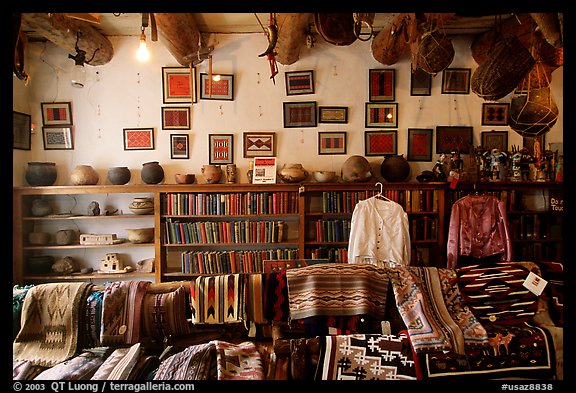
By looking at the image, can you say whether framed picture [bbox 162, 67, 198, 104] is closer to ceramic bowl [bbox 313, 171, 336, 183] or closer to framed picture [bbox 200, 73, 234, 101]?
framed picture [bbox 200, 73, 234, 101]

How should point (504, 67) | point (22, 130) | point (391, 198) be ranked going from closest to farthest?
1. point (504, 67)
2. point (391, 198)
3. point (22, 130)

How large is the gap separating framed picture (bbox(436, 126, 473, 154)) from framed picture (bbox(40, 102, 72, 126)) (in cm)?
469

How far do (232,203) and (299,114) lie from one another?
1413mm

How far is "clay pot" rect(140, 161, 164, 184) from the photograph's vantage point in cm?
393

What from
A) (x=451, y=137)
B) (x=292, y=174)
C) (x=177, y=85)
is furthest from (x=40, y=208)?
(x=451, y=137)

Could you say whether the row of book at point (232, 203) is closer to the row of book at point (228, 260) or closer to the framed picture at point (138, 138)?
the row of book at point (228, 260)

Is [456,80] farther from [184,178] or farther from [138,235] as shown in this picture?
[138,235]

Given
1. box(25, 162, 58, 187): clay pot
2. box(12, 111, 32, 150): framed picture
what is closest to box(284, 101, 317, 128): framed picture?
box(25, 162, 58, 187): clay pot

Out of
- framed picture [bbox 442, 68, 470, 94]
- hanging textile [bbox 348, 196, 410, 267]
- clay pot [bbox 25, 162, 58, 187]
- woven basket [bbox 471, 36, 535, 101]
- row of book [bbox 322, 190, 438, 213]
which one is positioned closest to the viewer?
woven basket [bbox 471, 36, 535, 101]

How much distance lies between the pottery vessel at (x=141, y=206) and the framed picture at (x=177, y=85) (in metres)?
1.28

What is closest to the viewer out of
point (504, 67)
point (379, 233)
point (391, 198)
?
point (504, 67)

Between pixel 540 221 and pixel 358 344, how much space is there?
353 cm

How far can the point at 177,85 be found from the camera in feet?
13.7
